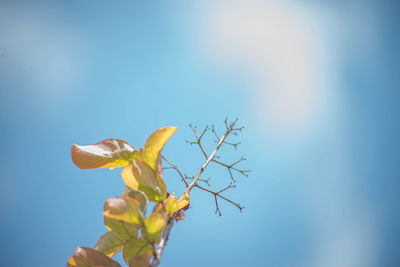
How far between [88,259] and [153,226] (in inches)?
6.0

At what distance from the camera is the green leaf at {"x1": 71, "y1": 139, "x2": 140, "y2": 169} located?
408mm

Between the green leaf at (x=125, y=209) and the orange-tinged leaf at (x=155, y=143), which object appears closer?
the green leaf at (x=125, y=209)

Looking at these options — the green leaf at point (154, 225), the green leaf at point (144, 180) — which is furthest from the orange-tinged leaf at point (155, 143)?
the green leaf at point (154, 225)

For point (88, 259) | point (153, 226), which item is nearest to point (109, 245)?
point (88, 259)

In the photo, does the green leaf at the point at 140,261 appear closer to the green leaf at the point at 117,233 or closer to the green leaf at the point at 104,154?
the green leaf at the point at 117,233

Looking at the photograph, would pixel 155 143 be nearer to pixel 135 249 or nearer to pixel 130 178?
pixel 130 178

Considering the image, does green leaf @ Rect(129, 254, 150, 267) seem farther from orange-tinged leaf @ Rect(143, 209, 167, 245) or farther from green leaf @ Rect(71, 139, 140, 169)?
green leaf @ Rect(71, 139, 140, 169)

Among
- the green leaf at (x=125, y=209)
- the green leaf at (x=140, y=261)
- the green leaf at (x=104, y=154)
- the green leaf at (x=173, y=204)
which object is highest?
the green leaf at (x=104, y=154)

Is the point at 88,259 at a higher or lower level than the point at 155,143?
lower

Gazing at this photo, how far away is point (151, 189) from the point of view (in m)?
0.40

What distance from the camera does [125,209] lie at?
319 millimetres

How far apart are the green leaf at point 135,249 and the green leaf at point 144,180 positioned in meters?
0.07

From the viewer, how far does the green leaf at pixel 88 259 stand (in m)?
0.36

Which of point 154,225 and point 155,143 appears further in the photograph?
point 155,143
